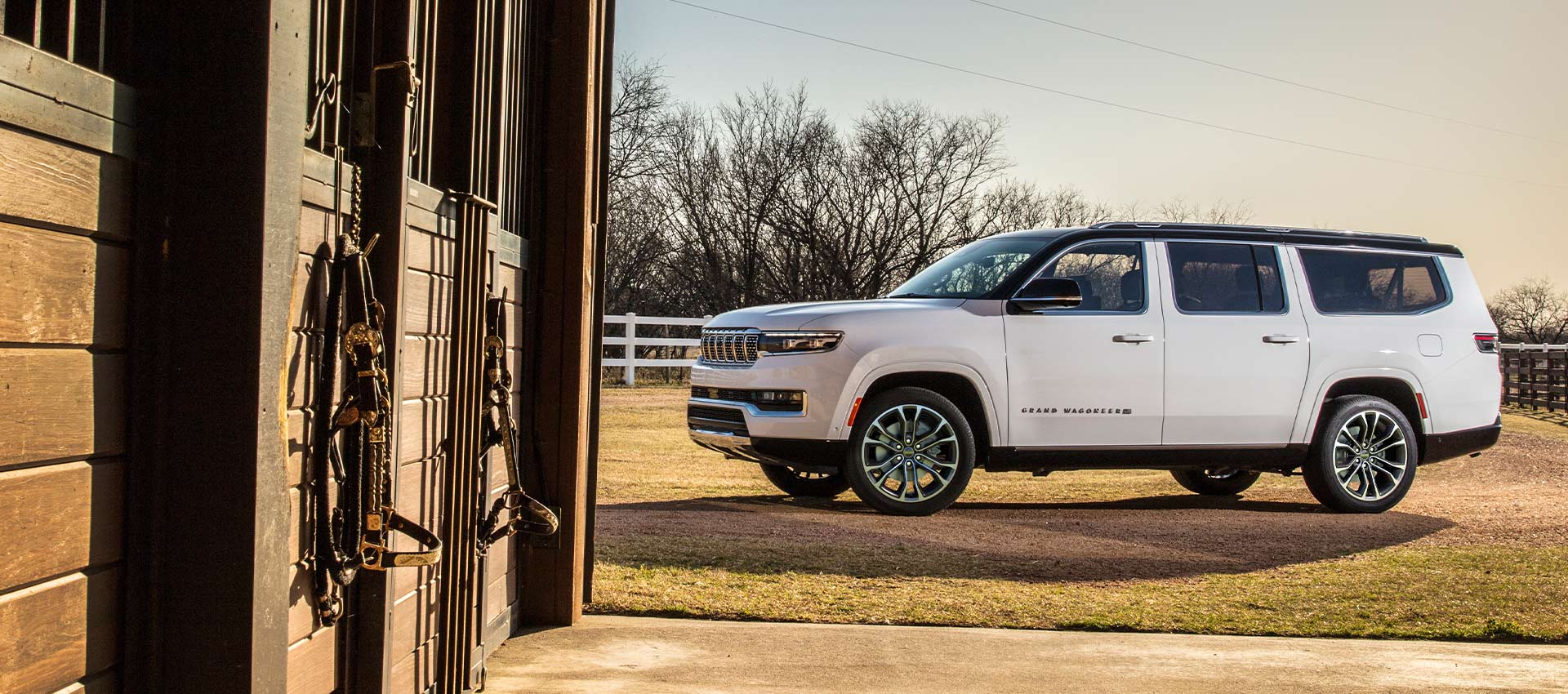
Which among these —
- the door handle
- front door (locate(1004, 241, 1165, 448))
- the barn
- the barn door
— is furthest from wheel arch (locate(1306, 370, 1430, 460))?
the barn

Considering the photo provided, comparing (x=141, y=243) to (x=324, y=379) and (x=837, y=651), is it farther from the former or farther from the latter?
(x=837, y=651)

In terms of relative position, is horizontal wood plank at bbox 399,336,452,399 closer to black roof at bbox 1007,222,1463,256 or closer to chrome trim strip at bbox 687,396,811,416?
chrome trim strip at bbox 687,396,811,416

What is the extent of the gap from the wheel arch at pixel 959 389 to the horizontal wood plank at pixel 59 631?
6.83 m

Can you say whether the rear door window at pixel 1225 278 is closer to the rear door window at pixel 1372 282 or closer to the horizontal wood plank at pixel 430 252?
the rear door window at pixel 1372 282

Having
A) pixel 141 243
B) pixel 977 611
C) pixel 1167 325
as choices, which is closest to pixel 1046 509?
pixel 1167 325

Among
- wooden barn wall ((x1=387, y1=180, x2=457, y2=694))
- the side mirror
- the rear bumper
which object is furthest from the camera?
the rear bumper

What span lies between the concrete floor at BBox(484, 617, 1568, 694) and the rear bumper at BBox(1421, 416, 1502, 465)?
200 inches

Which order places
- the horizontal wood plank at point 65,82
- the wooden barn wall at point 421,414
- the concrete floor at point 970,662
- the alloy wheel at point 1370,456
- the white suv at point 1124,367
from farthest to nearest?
the alloy wheel at point 1370,456
the white suv at point 1124,367
the concrete floor at point 970,662
the wooden barn wall at point 421,414
the horizontal wood plank at point 65,82

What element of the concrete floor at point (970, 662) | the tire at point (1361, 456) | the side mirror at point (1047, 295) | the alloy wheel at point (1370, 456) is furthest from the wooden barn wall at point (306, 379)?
the alloy wheel at point (1370, 456)

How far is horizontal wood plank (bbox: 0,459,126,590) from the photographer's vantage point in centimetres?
180

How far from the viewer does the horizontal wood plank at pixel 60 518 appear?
1800 millimetres

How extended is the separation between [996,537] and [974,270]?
2.19 m

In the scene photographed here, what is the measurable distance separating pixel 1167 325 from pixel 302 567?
7.48m

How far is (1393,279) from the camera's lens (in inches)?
394
